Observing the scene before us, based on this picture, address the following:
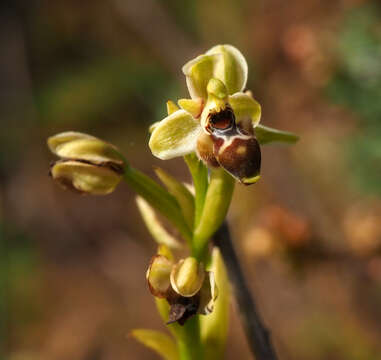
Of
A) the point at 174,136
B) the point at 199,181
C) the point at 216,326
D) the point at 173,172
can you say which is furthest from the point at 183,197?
the point at 173,172

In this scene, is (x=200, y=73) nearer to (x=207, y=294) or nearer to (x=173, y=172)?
(x=207, y=294)

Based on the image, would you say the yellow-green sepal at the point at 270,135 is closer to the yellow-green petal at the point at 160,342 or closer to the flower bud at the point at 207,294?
the flower bud at the point at 207,294

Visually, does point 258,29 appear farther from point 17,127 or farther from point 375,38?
point 375,38

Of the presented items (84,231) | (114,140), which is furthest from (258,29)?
(84,231)

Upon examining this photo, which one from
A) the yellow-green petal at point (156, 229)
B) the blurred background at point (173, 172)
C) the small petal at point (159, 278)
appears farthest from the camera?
the blurred background at point (173, 172)

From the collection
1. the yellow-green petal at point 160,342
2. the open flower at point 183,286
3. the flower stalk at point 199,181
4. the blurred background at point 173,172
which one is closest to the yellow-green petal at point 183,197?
the flower stalk at point 199,181

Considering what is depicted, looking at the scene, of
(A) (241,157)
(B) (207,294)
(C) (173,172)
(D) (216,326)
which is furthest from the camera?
(C) (173,172)

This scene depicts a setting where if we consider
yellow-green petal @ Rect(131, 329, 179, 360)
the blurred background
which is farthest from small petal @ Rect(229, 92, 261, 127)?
the blurred background
